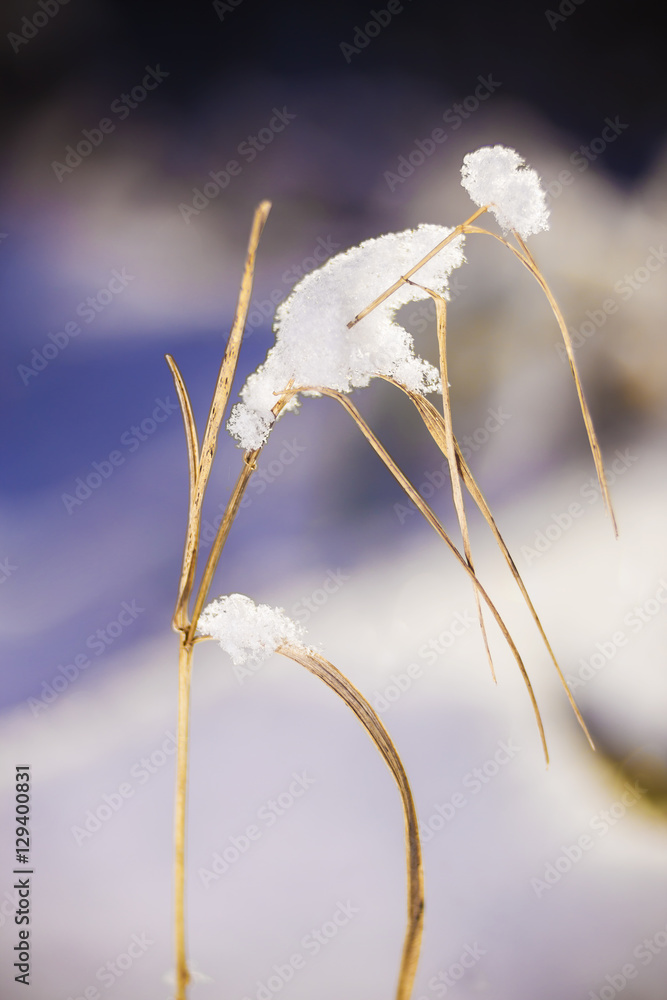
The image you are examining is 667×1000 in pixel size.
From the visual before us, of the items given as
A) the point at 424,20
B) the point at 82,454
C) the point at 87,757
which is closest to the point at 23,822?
the point at 87,757

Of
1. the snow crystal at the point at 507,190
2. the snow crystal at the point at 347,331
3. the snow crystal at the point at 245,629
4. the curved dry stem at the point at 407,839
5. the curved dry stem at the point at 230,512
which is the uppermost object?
the snow crystal at the point at 507,190

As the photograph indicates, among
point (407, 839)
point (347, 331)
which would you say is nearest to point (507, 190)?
point (347, 331)

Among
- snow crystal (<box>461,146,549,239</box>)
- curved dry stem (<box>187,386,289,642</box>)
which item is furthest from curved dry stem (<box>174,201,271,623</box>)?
snow crystal (<box>461,146,549,239</box>)

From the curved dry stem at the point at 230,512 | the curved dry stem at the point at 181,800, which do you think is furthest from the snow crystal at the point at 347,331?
the curved dry stem at the point at 181,800

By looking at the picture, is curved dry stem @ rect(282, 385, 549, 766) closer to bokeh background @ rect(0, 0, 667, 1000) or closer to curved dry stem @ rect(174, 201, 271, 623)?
curved dry stem @ rect(174, 201, 271, 623)

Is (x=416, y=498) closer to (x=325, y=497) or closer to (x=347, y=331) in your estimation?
(x=347, y=331)

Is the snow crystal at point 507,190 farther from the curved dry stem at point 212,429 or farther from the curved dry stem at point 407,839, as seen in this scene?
the curved dry stem at point 407,839
